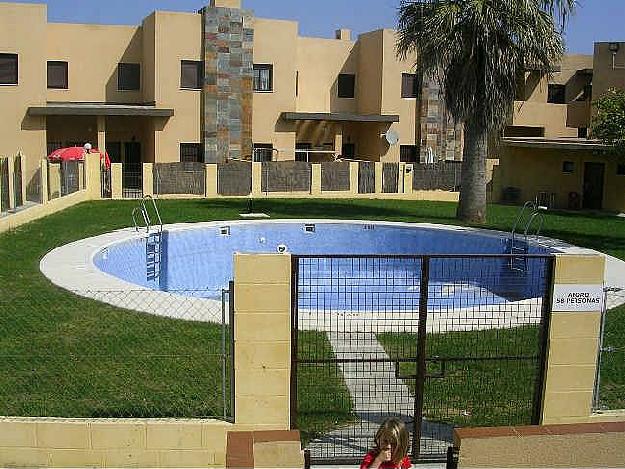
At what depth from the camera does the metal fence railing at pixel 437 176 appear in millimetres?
33438

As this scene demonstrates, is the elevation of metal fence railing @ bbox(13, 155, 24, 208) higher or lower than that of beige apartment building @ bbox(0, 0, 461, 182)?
lower

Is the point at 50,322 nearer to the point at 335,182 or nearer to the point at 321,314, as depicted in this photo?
the point at 321,314

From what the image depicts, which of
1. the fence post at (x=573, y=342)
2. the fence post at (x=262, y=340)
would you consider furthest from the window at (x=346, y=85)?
the fence post at (x=262, y=340)

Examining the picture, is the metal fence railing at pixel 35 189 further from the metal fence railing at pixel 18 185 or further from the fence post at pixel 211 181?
the fence post at pixel 211 181

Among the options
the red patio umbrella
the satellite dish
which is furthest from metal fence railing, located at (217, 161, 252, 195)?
the satellite dish

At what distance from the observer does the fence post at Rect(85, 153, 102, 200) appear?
1129 inches

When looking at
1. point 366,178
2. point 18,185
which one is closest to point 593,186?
point 366,178

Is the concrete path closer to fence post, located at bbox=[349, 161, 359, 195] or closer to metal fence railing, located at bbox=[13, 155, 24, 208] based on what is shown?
metal fence railing, located at bbox=[13, 155, 24, 208]

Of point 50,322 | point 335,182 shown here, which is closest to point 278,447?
point 50,322

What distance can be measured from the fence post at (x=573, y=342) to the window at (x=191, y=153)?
29.6m

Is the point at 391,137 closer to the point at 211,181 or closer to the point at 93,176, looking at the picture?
the point at 211,181

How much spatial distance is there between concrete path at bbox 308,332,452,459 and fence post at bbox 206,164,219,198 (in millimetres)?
20991

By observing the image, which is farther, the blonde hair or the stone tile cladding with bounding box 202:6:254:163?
the stone tile cladding with bounding box 202:6:254:163

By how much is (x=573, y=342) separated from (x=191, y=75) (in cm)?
3013
